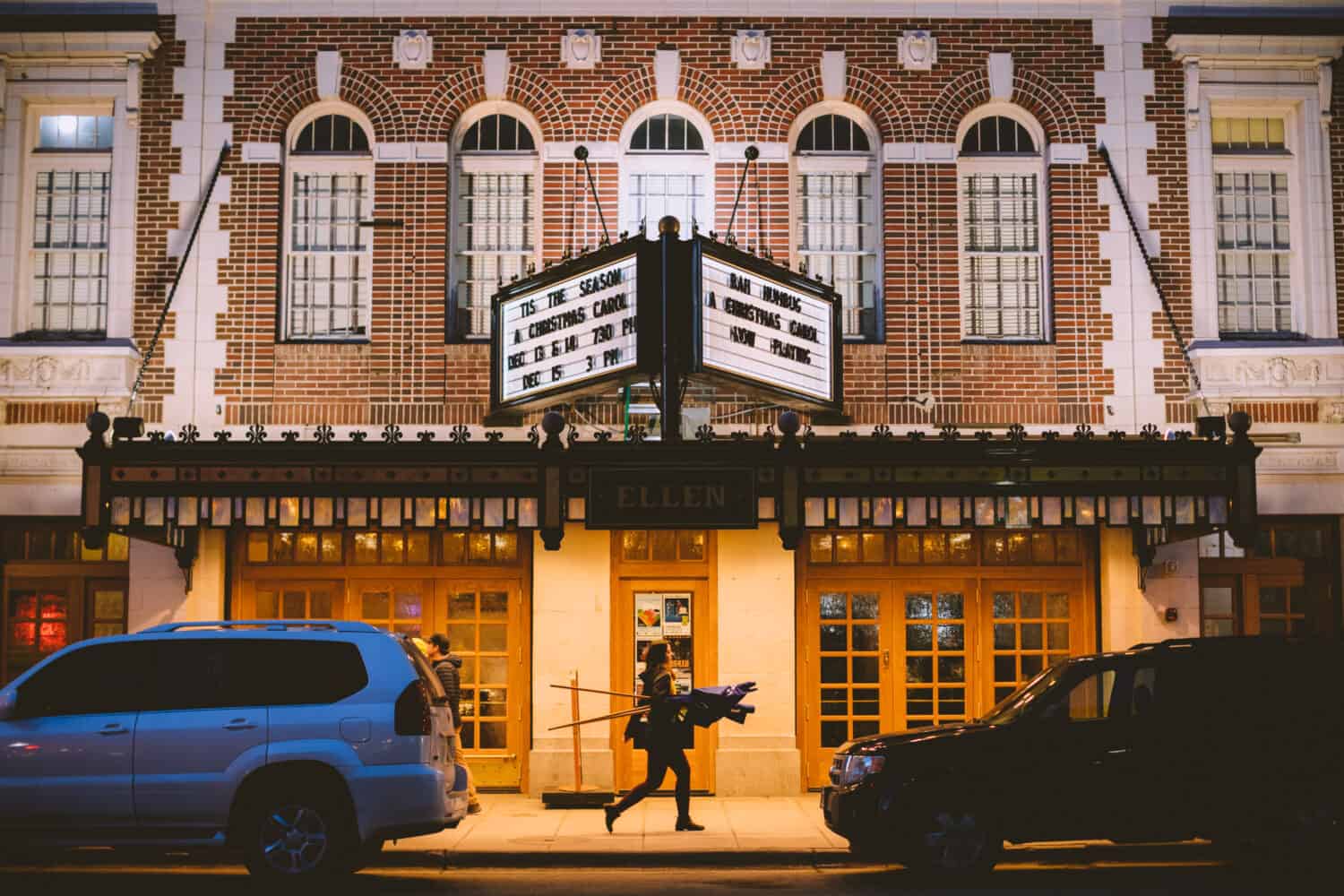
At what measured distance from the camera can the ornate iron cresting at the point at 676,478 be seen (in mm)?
13445

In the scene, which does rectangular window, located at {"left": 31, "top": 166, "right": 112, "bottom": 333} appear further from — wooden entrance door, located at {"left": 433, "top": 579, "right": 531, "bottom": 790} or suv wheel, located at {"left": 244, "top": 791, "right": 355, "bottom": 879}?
suv wheel, located at {"left": 244, "top": 791, "right": 355, "bottom": 879}

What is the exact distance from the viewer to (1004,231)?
16500mm

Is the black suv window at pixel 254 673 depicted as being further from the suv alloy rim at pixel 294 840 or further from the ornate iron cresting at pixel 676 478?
the ornate iron cresting at pixel 676 478

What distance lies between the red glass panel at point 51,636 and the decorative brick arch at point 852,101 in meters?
9.45

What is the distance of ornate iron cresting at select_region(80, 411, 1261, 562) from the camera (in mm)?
13445

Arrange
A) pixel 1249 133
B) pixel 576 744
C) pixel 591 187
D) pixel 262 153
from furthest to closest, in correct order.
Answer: pixel 1249 133 → pixel 262 153 → pixel 591 187 → pixel 576 744

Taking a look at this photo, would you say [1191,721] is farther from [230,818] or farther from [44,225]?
[44,225]

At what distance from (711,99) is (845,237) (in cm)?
216

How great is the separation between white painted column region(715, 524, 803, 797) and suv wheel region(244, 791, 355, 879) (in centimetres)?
586

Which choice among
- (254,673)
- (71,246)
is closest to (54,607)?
(71,246)

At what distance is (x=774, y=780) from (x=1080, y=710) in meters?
4.55

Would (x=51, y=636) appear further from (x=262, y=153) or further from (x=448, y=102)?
(x=448, y=102)

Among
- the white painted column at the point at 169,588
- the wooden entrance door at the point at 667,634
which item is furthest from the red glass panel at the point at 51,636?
the wooden entrance door at the point at 667,634

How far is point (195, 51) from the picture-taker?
1617cm
